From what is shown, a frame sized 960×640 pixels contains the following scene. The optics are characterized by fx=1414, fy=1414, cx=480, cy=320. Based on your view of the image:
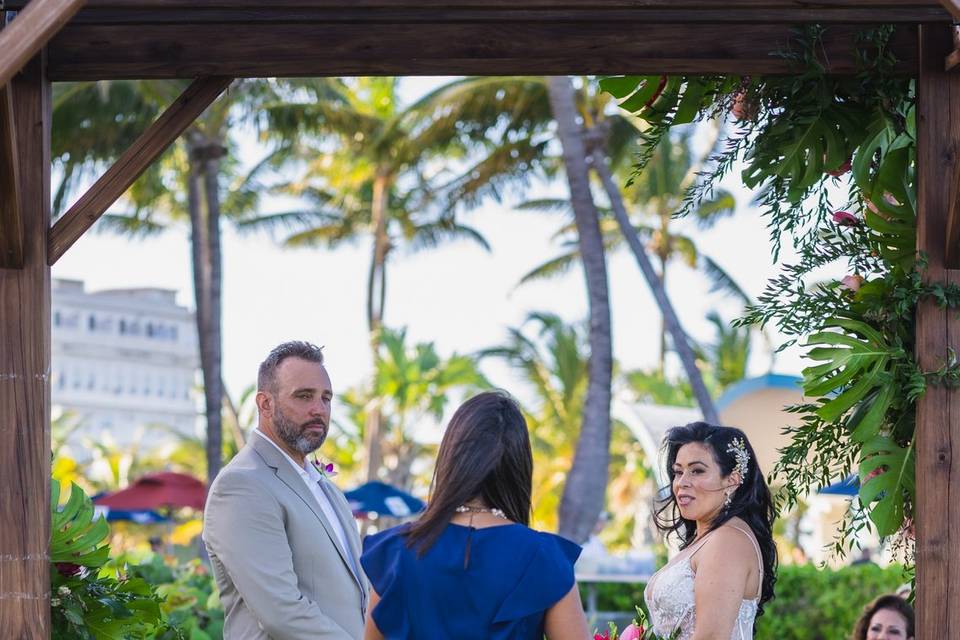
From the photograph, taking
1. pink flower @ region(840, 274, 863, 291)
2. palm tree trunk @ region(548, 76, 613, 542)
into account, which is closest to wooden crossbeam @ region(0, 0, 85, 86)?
pink flower @ region(840, 274, 863, 291)

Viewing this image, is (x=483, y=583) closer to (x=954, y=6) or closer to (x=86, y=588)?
(x=954, y=6)

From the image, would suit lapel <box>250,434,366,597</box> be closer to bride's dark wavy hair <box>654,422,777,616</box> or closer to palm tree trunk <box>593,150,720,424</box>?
bride's dark wavy hair <box>654,422,777,616</box>

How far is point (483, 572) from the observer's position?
329 cm

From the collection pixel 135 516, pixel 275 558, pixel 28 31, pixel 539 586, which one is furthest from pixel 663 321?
pixel 539 586

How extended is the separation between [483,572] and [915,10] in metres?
2.39

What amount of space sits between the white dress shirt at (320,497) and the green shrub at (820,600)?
30.1ft

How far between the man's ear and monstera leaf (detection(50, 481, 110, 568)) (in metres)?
0.73

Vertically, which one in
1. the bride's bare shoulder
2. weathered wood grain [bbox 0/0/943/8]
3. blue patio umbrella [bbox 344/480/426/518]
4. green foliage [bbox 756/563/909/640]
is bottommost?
green foliage [bbox 756/563/909/640]

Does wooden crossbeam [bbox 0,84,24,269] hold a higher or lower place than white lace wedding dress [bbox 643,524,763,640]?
higher

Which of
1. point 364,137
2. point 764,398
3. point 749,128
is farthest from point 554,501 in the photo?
point 749,128

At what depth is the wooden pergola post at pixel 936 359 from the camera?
4375 millimetres

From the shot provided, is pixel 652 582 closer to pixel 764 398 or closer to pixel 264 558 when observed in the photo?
pixel 264 558

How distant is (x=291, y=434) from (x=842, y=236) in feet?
6.57

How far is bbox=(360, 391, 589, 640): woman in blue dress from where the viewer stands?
3279 mm
